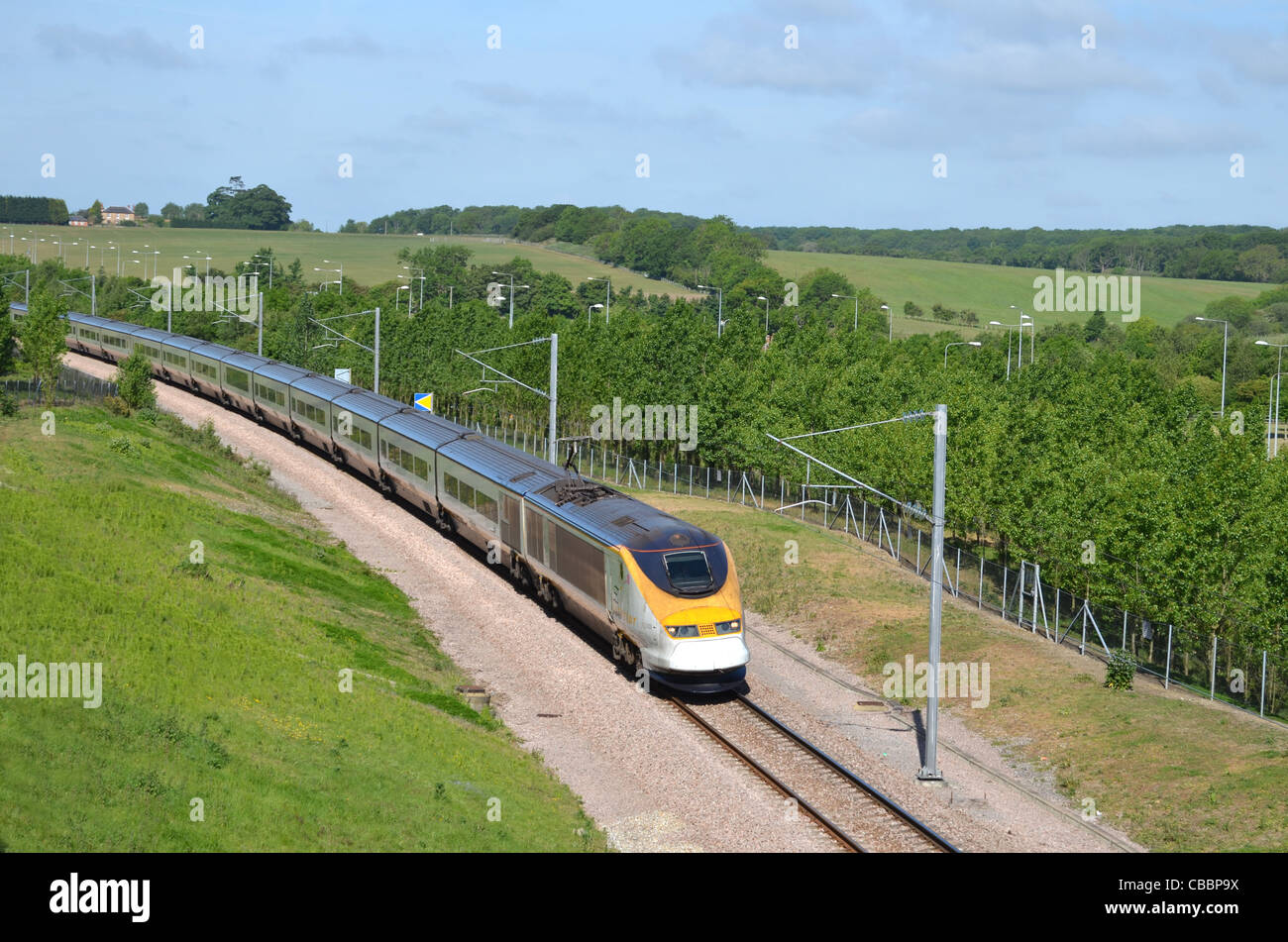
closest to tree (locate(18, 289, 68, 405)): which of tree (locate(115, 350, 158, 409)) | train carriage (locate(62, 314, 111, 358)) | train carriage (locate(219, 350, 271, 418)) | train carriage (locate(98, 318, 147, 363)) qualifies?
tree (locate(115, 350, 158, 409))

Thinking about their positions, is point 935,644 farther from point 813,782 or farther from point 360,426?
point 360,426

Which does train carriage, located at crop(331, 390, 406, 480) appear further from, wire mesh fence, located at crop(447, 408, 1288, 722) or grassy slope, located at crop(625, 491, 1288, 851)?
grassy slope, located at crop(625, 491, 1288, 851)

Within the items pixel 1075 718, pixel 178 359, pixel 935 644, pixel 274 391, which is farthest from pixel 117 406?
pixel 1075 718

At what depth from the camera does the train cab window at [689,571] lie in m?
27.9

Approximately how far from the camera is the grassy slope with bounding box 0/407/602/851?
17844mm

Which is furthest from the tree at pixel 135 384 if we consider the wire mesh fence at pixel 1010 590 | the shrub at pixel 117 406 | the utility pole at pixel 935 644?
the utility pole at pixel 935 644

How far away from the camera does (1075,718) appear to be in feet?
94.7

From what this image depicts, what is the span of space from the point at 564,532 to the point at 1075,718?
14.0 m

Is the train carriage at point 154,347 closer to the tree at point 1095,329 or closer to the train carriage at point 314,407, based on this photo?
the train carriage at point 314,407

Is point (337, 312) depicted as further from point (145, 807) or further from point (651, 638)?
point (145, 807)

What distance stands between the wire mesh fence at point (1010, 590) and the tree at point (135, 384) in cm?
2354
